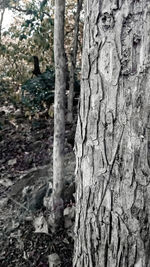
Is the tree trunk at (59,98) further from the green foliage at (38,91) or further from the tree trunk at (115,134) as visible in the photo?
the green foliage at (38,91)

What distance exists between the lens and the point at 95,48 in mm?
1160

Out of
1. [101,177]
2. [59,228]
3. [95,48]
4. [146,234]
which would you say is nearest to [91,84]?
[95,48]

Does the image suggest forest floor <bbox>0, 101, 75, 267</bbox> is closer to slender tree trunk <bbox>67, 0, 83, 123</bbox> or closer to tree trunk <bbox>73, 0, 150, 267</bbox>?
slender tree trunk <bbox>67, 0, 83, 123</bbox>

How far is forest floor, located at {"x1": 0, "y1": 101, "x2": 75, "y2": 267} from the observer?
224cm

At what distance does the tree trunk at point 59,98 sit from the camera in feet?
6.67

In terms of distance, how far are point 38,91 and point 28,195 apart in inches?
100

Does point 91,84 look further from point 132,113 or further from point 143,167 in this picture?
point 143,167

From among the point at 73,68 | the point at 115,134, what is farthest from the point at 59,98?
the point at 73,68

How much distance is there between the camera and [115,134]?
1180mm

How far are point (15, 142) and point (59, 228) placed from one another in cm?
281

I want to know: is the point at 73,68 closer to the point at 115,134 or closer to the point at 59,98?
the point at 59,98

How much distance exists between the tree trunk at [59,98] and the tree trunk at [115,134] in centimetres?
87

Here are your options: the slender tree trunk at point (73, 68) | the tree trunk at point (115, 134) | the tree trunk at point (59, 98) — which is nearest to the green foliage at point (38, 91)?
the slender tree trunk at point (73, 68)

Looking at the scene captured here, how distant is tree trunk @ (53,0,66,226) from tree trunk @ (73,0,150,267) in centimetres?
87
